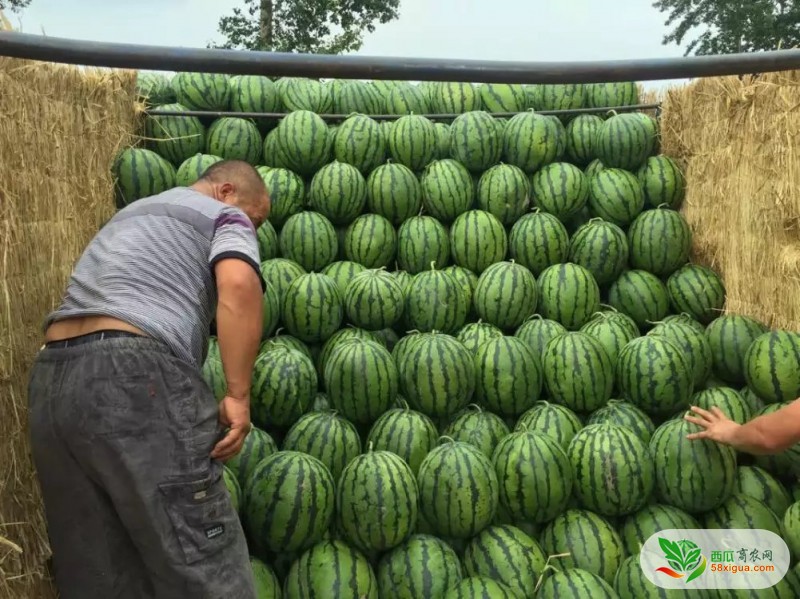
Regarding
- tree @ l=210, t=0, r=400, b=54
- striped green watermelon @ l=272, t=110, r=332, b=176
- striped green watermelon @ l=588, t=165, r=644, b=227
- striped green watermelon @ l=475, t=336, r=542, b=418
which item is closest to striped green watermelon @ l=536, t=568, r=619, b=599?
striped green watermelon @ l=475, t=336, r=542, b=418

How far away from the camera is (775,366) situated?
3531mm

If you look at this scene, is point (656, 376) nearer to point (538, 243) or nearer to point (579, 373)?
point (579, 373)

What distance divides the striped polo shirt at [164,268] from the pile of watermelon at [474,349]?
0.89 metres

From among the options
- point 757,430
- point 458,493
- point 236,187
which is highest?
point 236,187

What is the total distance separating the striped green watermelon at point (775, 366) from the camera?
138 inches

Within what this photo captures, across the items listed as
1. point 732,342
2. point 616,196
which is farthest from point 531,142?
point 732,342

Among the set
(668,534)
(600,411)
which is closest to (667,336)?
(600,411)

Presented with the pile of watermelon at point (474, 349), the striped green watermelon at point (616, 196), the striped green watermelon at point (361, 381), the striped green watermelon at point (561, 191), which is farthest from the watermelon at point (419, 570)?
the striped green watermelon at point (616, 196)

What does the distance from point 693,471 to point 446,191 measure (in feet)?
7.06

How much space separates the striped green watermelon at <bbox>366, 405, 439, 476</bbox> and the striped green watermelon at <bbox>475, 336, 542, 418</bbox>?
1.17ft

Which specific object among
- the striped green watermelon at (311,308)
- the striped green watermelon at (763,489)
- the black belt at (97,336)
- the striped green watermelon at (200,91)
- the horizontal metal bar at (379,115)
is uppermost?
the striped green watermelon at (200,91)

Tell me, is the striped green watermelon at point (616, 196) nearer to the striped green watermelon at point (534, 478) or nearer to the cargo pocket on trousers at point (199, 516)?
the striped green watermelon at point (534, 478)

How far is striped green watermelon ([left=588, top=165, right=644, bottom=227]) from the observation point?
4.52 m

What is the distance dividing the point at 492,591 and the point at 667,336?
1.74 m
